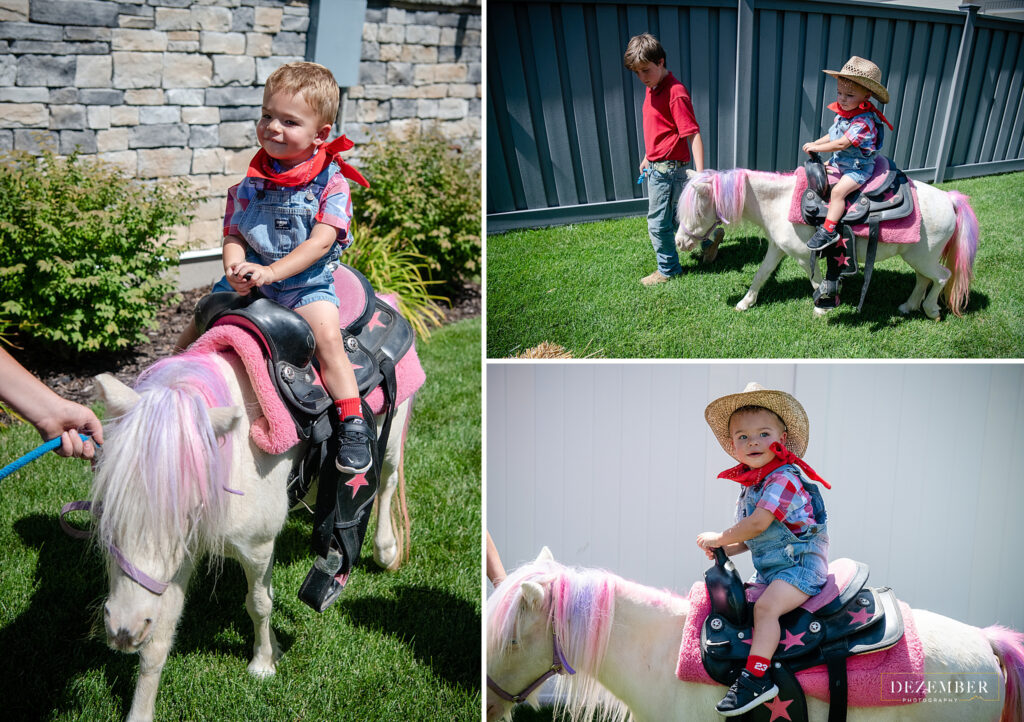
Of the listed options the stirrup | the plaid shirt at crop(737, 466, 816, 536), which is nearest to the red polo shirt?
the plaid shirt at crop(737, 466, 816, 536)

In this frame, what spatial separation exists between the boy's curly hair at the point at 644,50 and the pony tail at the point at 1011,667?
243cm

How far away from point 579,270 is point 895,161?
1608 millimetres

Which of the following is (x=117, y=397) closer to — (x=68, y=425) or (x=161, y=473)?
(x=68, y=425)

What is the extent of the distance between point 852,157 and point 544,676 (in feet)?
8.60

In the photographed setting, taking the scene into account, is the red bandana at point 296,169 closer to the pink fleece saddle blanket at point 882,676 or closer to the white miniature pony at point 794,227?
the white miniature pony at point 794,227

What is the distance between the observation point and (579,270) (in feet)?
10.3

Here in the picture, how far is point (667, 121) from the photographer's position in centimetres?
314

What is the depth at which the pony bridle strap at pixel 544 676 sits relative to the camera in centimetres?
260

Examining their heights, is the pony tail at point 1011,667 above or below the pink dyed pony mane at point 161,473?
below

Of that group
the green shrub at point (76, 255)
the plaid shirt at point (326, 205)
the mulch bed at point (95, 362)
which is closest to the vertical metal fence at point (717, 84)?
the plaid shirt at point (326, 205)

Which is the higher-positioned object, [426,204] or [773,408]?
[426,204]

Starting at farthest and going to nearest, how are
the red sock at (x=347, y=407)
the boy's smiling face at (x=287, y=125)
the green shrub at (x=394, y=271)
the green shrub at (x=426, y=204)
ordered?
the green shrub at (x=426, y=204)
the green shrub at (x=394, y=271)
the red sock at (x=347, y=407)
the boy's smiling face at (x=287, y=125)

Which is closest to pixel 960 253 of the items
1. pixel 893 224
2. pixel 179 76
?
pixel 893 224

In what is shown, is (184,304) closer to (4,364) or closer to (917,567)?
(4,364)
